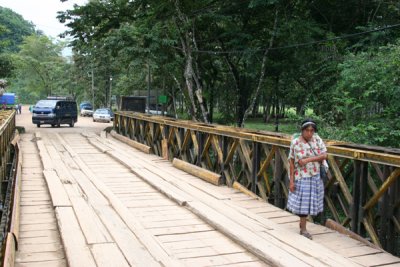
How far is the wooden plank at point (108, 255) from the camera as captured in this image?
161 inches

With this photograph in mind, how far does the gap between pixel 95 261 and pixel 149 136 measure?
932 centimetres

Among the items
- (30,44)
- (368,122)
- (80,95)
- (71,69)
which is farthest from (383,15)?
(30,44)

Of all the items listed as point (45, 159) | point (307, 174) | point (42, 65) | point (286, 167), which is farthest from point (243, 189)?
point (42, 65)

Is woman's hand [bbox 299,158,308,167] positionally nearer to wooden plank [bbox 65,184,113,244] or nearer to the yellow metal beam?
the yellow metal beam

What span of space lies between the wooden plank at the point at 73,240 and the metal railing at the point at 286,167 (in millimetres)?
2954

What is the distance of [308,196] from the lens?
4.98 metres

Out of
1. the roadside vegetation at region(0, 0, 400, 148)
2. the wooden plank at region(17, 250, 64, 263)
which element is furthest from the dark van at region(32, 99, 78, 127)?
the wooden plank at region(17, 250, 64, 263)

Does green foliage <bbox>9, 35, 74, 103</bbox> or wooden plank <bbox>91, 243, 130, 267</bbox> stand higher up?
green foliage <bbox>9, 35, 74, 103</bbox>

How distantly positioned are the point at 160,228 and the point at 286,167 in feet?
6.85

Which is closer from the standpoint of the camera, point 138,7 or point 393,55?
point 393,55

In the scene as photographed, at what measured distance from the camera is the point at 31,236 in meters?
4.96

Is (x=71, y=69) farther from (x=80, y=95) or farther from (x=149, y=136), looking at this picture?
(x=149, y=136)

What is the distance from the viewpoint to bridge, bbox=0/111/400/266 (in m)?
4.35

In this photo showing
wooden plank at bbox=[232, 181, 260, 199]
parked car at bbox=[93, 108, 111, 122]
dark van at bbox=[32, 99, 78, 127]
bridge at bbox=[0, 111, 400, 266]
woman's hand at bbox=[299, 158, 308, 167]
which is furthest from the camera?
parked car at bbox=[93, 108, 111, 122]
